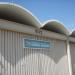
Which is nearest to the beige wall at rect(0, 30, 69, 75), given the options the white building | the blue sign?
the white building

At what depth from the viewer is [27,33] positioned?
681 cm

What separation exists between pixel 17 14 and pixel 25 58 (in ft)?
5.99

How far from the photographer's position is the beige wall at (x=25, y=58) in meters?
5.71

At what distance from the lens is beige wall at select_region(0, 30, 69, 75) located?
5715 mm

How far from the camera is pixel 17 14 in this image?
6.62m

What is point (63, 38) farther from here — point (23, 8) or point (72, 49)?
point (23, 8)

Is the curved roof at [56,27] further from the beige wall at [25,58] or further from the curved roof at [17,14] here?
the curved roof at [17,14]

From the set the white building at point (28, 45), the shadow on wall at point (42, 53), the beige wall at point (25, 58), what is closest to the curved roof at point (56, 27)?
the white building at point (28, 45)

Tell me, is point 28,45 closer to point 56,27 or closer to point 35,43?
point 35,43

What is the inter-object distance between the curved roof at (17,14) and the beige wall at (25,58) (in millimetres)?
698

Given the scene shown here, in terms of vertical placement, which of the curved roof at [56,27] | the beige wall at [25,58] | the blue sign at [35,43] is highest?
the curved roof at [56,27]

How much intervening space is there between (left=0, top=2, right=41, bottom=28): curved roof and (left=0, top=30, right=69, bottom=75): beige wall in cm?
70

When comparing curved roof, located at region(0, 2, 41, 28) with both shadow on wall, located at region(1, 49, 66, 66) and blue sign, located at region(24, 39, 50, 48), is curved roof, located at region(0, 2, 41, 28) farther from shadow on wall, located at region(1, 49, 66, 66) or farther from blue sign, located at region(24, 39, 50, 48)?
shadow on wall, located at region(1, 49, 66, 66)

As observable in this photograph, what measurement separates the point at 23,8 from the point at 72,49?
5.35m
